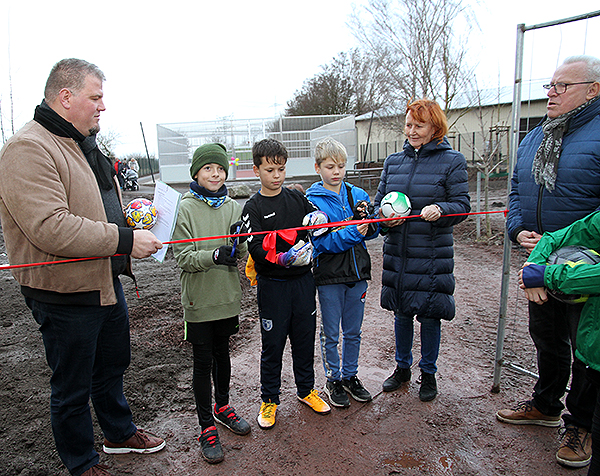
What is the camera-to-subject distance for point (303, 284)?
290cm

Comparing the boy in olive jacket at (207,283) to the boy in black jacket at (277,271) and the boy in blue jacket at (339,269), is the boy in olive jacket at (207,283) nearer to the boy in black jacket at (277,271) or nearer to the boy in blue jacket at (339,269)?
the boy in black jacket at (277,271)

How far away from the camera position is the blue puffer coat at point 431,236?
3.04 meters

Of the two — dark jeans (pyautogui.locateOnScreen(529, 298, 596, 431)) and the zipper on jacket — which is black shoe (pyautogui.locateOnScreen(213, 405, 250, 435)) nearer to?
dark jeans (pyautogui.locateOnScreen(529, 298, 596, 431))

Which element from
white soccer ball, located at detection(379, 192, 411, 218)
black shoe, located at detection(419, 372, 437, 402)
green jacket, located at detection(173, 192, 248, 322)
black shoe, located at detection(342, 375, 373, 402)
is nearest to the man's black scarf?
green jacket, located at detection(173, 192, 248, 322)

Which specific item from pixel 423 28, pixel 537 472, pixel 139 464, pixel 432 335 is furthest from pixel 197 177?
pixel 423 28

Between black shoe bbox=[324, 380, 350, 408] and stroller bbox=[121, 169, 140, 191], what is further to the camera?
stroller bbox=[121, 169, 140, 191]

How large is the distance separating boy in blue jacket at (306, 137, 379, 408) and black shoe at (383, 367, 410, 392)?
7.9 inches

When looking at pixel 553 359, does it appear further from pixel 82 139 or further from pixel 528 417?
pixel 82 139

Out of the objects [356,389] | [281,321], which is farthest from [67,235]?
[356,389]

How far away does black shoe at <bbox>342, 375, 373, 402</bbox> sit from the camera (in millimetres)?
3105

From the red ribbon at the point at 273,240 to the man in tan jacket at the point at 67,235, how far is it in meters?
0.66

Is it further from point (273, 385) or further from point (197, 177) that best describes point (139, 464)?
point (197, 177)

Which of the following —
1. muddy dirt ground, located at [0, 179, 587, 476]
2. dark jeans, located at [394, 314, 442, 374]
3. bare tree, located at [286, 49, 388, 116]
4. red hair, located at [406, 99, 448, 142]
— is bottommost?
muddy dirt ground, located at [0, 179, 587, 476]

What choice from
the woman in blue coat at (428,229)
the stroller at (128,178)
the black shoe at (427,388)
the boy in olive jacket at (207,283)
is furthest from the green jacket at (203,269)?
the stroller at (128,178)
